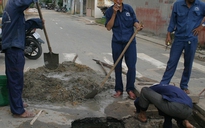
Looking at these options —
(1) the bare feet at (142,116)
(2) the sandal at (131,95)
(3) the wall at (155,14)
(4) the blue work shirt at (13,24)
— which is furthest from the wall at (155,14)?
(4) the blue work shirt at (13,24)

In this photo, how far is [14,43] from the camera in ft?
13.5

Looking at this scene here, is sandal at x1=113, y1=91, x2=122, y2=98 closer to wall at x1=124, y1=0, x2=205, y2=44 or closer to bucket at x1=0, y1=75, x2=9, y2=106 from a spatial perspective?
bucket at x1=0, y1=75, x2=9, y2=106

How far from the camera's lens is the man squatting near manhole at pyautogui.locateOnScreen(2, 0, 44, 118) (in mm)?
4047

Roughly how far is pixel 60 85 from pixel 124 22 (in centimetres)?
172

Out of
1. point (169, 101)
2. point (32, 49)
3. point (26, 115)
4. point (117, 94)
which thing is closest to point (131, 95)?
point (117, 94)

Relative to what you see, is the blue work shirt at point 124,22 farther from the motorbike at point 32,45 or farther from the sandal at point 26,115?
the motorbike at point 32,45

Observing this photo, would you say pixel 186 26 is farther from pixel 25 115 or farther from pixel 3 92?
pixel 3 92

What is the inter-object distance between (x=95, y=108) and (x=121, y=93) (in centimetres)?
80

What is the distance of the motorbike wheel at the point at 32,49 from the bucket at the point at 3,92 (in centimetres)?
389

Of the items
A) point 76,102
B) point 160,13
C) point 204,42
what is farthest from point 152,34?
point 76,102

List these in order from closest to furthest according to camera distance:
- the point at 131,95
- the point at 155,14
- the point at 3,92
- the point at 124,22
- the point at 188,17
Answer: the point at 3,92 → the point at 188,17 → the point at 124,22 → the point at 131,95 → the point at 155,14

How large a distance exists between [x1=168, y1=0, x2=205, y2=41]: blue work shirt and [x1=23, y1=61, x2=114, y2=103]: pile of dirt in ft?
5.97

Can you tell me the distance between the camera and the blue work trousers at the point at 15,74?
4160mm

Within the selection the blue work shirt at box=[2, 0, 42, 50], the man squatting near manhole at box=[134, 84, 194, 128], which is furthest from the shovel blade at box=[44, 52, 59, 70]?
the man squatting near manhole at box=[134, 84, 194, 128]
